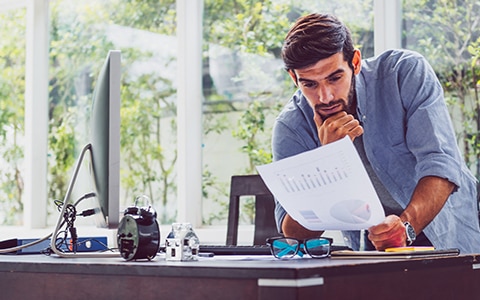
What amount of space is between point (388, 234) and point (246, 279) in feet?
1.87

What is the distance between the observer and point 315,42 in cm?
204

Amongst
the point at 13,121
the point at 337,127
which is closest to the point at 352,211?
the point at 337,127

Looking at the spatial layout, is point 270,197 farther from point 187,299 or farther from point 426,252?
point 187,299

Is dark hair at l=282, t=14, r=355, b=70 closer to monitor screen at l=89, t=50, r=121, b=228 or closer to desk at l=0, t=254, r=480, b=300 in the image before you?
monitor screen at l=89, t=50, r=121, b=228

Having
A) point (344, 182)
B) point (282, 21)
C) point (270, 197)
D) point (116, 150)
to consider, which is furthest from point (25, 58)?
point (344, 182)

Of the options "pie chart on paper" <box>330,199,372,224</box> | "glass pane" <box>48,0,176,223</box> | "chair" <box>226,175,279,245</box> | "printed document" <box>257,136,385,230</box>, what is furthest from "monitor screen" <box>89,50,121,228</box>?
"glass pane" <box>48,0,176,223</box>

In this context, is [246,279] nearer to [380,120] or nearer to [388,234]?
[388,234]

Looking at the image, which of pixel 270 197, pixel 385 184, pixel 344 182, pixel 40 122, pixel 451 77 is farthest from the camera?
pixel 40 122

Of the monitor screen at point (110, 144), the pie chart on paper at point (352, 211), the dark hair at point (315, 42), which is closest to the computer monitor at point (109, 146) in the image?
the monitor screen at point (110, 144)

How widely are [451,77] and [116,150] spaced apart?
6.09ft

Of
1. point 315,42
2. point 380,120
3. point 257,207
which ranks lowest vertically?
point 257,207

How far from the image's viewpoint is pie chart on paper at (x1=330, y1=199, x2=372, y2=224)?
1.40 metres

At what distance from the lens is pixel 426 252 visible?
1.39 metres

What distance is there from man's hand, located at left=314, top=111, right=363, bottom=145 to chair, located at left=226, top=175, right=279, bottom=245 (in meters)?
0.47
